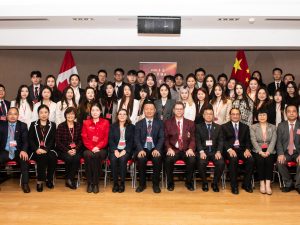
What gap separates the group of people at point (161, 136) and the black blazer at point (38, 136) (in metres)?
0.01

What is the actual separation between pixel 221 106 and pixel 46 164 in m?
2.78

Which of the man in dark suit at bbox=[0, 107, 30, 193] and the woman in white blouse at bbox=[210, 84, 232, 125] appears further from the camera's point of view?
the woman in white blouse at bbox=[210, 84, 232, 125]

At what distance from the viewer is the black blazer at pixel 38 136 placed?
213 inches

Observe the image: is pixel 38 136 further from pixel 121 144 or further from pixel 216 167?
pixel 216 167

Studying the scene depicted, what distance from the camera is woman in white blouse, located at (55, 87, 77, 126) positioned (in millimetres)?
5805

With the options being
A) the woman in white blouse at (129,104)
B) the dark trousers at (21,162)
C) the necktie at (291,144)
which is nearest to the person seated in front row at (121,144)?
the woman in white blouse at (129,104)

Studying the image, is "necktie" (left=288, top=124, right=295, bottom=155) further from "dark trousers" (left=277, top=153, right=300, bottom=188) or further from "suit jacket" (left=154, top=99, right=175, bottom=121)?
"suit jacket" (left=154, top=99, right=175, bottom=121)

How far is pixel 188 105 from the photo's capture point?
233 inches

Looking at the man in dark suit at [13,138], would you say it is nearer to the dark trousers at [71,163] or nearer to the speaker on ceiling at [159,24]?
the dark trousers at [71,163]

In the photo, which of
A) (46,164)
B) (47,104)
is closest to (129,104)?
(47,104)

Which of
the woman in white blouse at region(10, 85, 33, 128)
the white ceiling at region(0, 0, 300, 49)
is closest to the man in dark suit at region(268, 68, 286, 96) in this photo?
the white ceiling at region(0, 0, 300, 49)

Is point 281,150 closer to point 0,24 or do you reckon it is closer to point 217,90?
point 217,90

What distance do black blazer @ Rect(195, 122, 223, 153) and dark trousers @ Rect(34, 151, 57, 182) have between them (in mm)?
2090

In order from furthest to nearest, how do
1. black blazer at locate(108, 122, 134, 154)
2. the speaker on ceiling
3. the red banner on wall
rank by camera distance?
the red banner on wall
the speaker on ceiling
black blazer at locate(108, 122, 134, 154)
